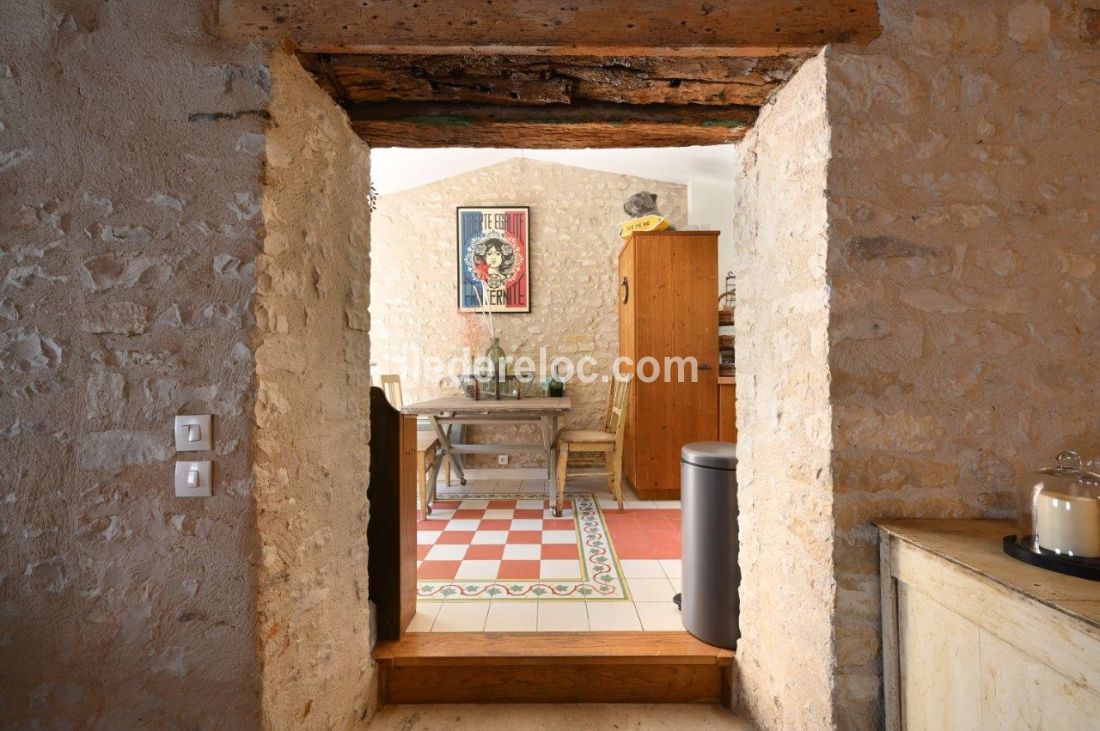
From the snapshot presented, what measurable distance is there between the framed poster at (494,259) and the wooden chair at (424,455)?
42.8 inches

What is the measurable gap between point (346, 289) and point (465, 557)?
6.06 ft

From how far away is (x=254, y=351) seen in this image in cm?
124

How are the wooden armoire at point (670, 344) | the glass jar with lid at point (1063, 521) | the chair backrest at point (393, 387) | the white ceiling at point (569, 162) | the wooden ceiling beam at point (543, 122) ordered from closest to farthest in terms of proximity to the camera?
1. the glass jar with lid at point (1063, 521)
2. the wooden ceiling beam at point (543, 122)
3. the wooden armoire at point (670, 344)
4. the chair backrest at point (393, 387)
5. the white ceiling at point (569, 162)

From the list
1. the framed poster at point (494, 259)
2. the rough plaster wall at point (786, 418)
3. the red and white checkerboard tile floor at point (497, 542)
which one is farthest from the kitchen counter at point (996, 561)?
the framed poster at point (494, 259)

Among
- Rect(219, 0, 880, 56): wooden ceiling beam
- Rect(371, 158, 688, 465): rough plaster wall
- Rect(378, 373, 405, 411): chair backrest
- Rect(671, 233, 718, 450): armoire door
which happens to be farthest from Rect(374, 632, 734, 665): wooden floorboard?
Rect(371, 158, 688, 465): rough plaster wall

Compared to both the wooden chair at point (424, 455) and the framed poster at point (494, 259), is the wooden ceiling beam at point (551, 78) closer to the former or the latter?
the wooden chair at point (424, 455)


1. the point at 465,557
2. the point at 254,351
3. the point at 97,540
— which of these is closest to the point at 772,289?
the point at 254,351

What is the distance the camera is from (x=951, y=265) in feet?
4.19

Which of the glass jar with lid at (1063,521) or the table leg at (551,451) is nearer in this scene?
the glass jar with lid at (1063,521)

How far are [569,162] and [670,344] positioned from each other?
7.55ft

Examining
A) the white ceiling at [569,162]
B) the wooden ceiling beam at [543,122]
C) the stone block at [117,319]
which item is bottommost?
the stone block at [117,319]

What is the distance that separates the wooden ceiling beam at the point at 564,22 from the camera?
4.18ft

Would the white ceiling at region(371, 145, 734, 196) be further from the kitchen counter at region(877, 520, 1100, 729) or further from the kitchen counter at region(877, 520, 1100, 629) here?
the kitchen counter at region(877, 520, 1100, 729)

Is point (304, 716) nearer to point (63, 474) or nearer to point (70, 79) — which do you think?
point (63, 474)
